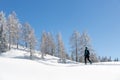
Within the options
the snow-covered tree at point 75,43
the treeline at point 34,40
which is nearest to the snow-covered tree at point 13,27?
the treeline at point 34,40

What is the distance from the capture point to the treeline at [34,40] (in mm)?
75625

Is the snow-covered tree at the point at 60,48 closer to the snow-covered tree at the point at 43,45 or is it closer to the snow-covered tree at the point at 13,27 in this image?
the snow-covered tree at the point at 43,45

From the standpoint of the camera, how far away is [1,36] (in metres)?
78.8

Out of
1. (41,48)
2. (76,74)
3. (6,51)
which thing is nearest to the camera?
(76,74)

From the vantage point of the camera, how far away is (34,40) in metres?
88.5

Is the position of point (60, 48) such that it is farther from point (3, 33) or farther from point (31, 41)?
point (3, 33)

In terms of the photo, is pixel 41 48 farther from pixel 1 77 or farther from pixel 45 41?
pixel 1 77

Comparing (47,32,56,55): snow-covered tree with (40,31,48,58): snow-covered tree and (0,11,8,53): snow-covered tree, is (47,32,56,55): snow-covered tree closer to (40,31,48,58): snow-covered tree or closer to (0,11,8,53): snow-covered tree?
(40,31,48,58): snow-covered tree

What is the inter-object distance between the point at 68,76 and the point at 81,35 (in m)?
63.3

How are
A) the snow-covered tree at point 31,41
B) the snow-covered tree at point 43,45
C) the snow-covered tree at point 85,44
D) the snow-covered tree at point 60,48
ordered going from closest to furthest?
the snow-covered tree at point 85,44 < the snow-covered tree at point 31,41 < the snow-covered tree at point 43,45 < the snow-covered tree at point 60,48

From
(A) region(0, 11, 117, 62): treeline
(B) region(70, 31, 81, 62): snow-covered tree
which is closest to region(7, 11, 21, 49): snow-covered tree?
(A) region(0, 11, 117, 62): treeline

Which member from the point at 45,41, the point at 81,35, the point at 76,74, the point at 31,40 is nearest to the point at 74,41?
the point at 81,35

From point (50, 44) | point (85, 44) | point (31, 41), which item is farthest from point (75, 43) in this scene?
point (50, 44)

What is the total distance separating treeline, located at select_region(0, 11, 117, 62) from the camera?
248ft
